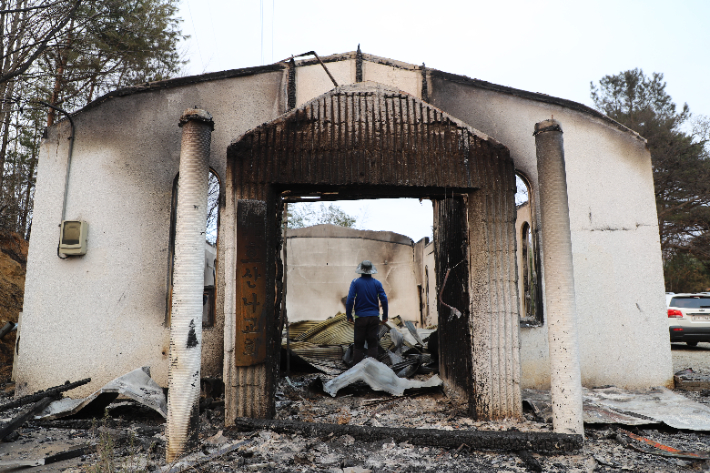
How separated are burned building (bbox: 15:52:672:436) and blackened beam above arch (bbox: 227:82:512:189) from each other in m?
0.02

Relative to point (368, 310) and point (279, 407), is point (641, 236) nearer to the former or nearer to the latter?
point (368, 310)

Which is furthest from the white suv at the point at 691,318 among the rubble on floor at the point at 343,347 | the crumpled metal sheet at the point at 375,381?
the crumpled metal sheet at the point at 375,381

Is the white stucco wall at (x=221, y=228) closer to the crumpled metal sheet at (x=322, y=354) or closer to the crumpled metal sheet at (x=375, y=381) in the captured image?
the crumpled metal sheet at (x=375, y=381)

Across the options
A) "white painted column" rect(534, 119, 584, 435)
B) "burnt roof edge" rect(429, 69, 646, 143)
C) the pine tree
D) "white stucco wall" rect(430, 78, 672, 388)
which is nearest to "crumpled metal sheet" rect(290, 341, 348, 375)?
"white stucco wall" rect(430, 78, 672, 388)

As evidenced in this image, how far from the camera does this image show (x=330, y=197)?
606 centimetres

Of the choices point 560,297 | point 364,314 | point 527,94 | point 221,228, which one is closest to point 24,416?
point 221,228

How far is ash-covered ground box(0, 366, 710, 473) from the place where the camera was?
13.3ft

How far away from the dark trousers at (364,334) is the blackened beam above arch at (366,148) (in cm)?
371

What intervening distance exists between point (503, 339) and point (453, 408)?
4.45 feet

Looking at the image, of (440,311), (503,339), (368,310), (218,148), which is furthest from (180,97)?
(503,339)

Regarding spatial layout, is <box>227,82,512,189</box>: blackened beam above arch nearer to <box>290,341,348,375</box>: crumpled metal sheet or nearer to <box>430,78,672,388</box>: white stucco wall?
<box>430,78,672,388</box>: white stucco wall

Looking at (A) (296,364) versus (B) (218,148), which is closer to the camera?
(B) (218,148)

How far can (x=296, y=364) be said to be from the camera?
8.20 metres

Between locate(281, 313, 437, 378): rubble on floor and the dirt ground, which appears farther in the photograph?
the dirt ground
